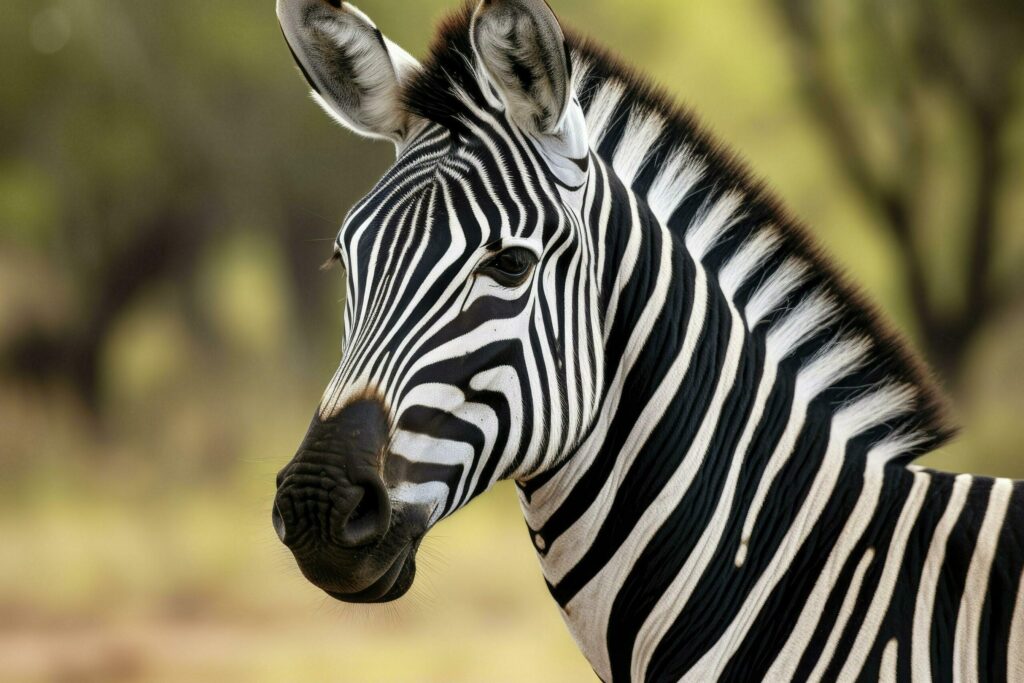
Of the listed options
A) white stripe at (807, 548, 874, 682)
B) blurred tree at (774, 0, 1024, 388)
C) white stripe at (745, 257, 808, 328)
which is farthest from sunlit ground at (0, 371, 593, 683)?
white stripe at (807, 548, 874, 682)

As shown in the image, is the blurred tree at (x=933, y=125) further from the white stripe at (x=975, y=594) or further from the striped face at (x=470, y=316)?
the striped face at (x=470, y=316)

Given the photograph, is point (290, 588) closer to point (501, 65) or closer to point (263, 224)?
point (263, 224)

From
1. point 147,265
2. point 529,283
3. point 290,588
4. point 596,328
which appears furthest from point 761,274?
point 147,265

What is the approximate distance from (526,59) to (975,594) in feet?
5.03

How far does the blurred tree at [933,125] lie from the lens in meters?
8.33

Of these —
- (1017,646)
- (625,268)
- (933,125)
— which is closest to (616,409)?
(625,268)

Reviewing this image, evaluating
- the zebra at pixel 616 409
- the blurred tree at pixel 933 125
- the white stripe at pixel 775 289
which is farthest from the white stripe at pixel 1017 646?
the blurred tree at pixel 933 125

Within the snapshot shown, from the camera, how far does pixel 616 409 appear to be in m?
2.21

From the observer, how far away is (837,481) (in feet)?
7.16

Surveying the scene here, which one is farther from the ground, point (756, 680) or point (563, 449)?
point (563, 449)

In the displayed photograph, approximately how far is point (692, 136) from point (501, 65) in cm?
71

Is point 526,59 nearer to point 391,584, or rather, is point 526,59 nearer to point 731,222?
point 731,222

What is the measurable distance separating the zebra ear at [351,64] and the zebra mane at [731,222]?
10 centimetres

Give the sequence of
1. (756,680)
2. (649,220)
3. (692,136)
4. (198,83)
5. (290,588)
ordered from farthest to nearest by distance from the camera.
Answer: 1. (198,83)
2. (290,588)
3. (692,136)
4. (649,220)
5. (756,680)
